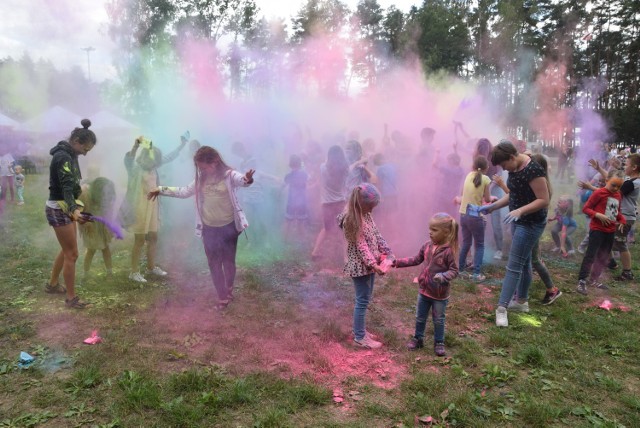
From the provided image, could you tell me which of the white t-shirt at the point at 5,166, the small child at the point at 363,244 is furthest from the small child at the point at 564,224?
the white t-shirt at the point at 5,166

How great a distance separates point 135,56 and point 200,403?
20.3 meters

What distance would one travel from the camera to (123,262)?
706cm

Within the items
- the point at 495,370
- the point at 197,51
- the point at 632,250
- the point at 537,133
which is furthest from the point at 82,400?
the point at 537,133

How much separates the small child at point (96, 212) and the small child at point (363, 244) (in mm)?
3817

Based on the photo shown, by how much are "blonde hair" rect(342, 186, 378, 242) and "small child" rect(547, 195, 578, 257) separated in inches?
201

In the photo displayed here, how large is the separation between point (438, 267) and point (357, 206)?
928 mm

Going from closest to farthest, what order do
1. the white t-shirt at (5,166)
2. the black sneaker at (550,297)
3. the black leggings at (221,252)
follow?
the black leggings at (221,252), the black sneaker at (550,297), the white t-shirt at (5,166)

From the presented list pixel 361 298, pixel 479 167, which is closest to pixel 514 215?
pixel 361 298

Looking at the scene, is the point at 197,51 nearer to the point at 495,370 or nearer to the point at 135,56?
the point at 135,56

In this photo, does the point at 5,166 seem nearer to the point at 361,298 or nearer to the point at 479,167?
the point at 361,298

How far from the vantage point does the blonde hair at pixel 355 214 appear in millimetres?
3891

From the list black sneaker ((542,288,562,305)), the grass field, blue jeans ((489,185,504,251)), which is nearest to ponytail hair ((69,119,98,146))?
the grass field

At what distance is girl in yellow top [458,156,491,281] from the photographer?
239 inches

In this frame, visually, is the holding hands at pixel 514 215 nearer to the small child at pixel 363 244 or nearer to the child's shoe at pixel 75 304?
the small child at pixel 363 244
